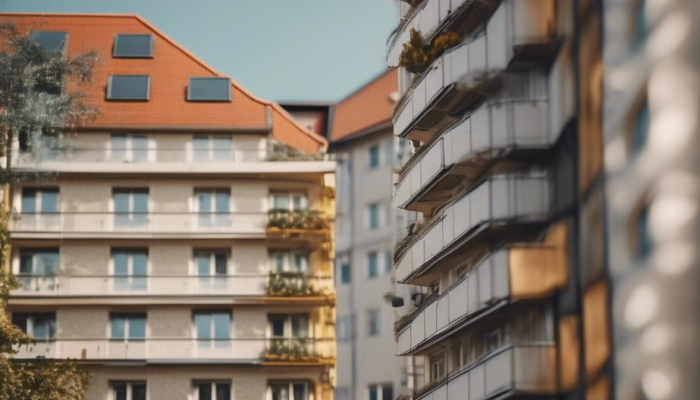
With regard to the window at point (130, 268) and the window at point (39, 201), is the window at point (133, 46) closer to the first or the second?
the window at point (39, 201)

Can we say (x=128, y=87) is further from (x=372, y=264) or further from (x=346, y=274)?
(x=346, y=274)

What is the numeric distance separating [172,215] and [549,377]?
30654mm

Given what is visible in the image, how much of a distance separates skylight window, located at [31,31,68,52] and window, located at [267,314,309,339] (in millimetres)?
12559

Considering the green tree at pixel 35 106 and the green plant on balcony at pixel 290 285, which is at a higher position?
the green tree at pixel 35 106

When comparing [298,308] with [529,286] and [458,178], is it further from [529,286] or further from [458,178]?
[529,286]

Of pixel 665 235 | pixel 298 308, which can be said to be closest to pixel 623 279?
pixel 665 235

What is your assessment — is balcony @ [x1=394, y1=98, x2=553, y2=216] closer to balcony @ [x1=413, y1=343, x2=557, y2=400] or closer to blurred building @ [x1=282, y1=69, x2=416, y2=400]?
balcony @ [x1=413, y1=343, x2=557, y2=400]

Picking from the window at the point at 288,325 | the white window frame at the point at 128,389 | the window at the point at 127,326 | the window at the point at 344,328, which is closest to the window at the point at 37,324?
the window at the point at 127,326

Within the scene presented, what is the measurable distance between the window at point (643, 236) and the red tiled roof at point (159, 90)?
34421 millimetres

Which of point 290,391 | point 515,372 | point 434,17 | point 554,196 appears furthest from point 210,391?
point 554,196

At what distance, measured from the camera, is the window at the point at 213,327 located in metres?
55.4

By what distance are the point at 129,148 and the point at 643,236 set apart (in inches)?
1398

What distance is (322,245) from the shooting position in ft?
188

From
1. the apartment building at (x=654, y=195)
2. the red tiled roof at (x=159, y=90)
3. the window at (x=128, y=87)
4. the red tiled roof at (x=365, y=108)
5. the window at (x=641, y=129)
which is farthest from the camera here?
the red tiled roof at (x=365, y=108)
